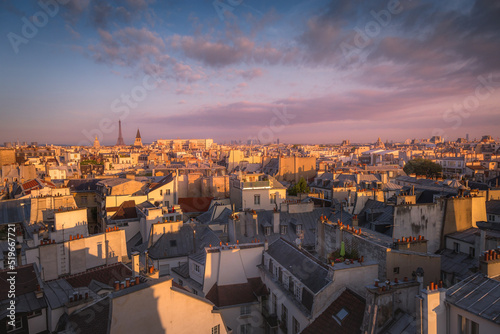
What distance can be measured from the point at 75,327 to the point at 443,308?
33.7ft

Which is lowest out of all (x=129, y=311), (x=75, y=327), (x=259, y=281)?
(x=259, y=281)

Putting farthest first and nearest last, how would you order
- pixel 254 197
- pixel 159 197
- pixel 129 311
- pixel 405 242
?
1. pixel 159 197
2. pixel 254 197
3. pixel 405 242
4. pixel 129 311

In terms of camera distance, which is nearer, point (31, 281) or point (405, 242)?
point (31, 281)

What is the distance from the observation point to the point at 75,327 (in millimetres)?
9469

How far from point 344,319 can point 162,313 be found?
578cm

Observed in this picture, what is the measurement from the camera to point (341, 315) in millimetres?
10609

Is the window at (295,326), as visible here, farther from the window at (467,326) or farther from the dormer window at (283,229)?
the dormer window at (283,229)

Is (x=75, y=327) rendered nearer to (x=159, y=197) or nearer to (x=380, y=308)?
(x=380, y=308)

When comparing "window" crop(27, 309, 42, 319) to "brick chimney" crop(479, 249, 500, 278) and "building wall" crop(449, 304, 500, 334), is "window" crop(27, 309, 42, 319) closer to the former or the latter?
"building wall" crop(449, 304, 500, 334)

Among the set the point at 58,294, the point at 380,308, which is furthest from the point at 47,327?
the point at 380,308

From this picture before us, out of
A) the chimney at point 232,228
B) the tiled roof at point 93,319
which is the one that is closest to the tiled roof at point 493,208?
→ the chimney at point 232,228

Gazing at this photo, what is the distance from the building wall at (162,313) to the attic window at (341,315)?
3.89 meters

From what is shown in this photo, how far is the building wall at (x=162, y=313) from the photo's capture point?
8938mm

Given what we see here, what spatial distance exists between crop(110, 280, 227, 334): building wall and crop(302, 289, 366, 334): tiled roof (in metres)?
3.29
